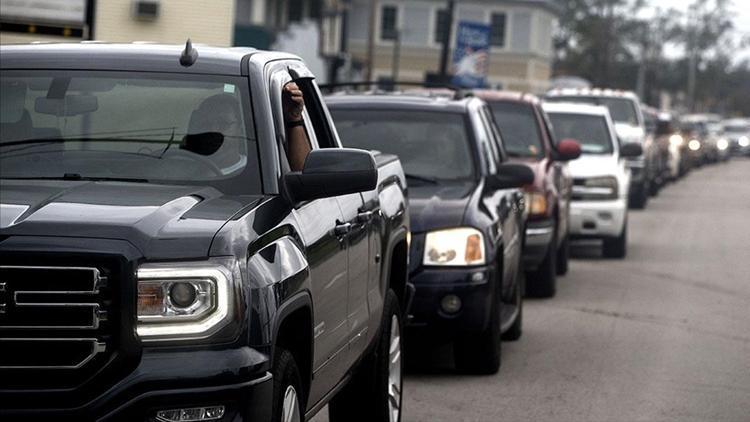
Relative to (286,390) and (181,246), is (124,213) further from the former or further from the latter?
(286,390)

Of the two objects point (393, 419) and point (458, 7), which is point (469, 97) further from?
point (458, 7)

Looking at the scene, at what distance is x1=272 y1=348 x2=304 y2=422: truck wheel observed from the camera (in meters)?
5.24

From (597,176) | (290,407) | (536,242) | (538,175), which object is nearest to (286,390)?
(290,407)

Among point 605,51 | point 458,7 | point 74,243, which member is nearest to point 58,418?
point 74,243

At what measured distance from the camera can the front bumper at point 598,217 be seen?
1905 centimetres

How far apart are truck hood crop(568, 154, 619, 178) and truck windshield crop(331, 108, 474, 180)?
807 cm

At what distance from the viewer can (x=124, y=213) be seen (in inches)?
203

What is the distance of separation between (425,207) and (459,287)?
63 centimetres

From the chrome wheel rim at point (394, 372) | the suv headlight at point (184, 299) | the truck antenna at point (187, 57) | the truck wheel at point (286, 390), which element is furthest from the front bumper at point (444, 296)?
the suv headlight at point (184, 299)

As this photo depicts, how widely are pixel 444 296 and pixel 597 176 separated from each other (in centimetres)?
975

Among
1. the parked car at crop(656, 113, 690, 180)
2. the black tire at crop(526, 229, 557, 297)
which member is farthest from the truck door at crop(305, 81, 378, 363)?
the parked car at crop(656, 113, 690, 180)

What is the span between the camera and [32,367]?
16.0 feet

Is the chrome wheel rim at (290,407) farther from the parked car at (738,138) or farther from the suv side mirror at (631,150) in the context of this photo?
the parked car at (738,138)

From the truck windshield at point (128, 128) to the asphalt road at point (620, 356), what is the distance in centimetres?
284
